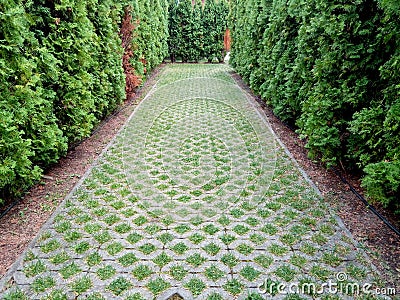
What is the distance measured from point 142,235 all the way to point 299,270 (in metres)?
1.58

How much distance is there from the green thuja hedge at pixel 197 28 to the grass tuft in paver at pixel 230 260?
1742 cm

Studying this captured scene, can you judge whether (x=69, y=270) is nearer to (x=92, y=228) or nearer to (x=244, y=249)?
(x=92, y=228)

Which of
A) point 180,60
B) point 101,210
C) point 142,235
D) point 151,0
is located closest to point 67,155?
point 101,210

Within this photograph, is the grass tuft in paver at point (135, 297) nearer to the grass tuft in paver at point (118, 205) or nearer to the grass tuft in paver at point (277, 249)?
the grass tuft in paver at point (277, 249)

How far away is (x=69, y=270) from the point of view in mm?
2748

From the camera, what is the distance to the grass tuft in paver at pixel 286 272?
2.65 m

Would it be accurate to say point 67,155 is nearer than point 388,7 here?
No

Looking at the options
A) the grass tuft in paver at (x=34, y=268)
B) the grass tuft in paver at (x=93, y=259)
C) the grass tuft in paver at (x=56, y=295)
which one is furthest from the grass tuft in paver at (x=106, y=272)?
the grass tuft in paver at (x=34, y=268)

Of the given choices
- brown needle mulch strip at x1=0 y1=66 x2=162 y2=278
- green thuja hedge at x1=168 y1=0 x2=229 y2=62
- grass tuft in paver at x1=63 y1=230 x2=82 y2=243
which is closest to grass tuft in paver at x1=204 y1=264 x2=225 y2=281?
grass tuft in paver at x1=63 y1=230 x2=82 y2=243

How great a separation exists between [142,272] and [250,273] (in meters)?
0.94

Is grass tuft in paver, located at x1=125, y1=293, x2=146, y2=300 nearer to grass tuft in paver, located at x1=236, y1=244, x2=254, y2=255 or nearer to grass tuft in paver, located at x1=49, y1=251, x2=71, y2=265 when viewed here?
grass tuft in paver, located at x1=49, y1=251, x2=71, y2=265

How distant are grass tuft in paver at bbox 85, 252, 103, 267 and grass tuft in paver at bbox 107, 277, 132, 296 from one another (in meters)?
0.33

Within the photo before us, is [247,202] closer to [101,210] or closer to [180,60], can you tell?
[101,210]

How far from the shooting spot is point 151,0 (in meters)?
13.4
